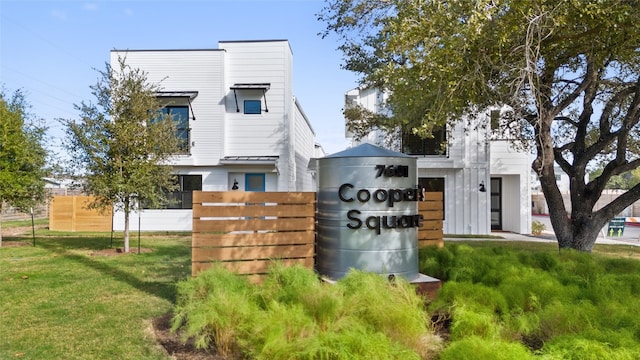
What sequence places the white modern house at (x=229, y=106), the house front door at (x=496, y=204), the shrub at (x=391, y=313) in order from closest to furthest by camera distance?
the shrub at (x=391, y=313) → the white modern house at (x=229, y=106) → the house front door at (x=496, y=204)

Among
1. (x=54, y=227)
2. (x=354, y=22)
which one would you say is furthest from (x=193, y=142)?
(x=354, y=22)

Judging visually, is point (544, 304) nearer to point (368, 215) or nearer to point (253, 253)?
point (368, 215)

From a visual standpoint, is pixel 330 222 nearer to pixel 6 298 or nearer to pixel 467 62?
pixel 467 62

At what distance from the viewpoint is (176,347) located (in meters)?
4.52

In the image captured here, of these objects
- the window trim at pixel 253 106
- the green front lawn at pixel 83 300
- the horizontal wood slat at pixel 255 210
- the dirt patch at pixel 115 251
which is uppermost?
the window trim at pixel 253 106

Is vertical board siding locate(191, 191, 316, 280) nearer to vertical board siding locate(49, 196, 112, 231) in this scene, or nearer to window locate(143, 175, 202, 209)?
window locate(143, 175, 202, 209)

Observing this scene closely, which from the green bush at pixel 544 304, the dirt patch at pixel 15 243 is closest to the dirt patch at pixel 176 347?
the green bush at pixel 544 304

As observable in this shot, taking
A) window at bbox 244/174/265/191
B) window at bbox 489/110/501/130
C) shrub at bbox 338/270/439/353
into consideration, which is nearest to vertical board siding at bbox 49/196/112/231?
window at bbox 244/174/265/191

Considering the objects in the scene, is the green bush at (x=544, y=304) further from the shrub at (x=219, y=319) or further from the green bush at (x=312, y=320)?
the shrub at (x=219, y=319)

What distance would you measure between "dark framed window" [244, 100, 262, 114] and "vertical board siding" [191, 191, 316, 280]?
37.5 feet

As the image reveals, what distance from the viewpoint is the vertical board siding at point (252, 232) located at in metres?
6.23

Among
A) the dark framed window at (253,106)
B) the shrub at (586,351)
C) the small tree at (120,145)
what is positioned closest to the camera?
the shrub at (586,351)

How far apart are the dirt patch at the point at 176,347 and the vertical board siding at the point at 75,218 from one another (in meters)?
15.6

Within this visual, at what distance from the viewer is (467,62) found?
6.62m
